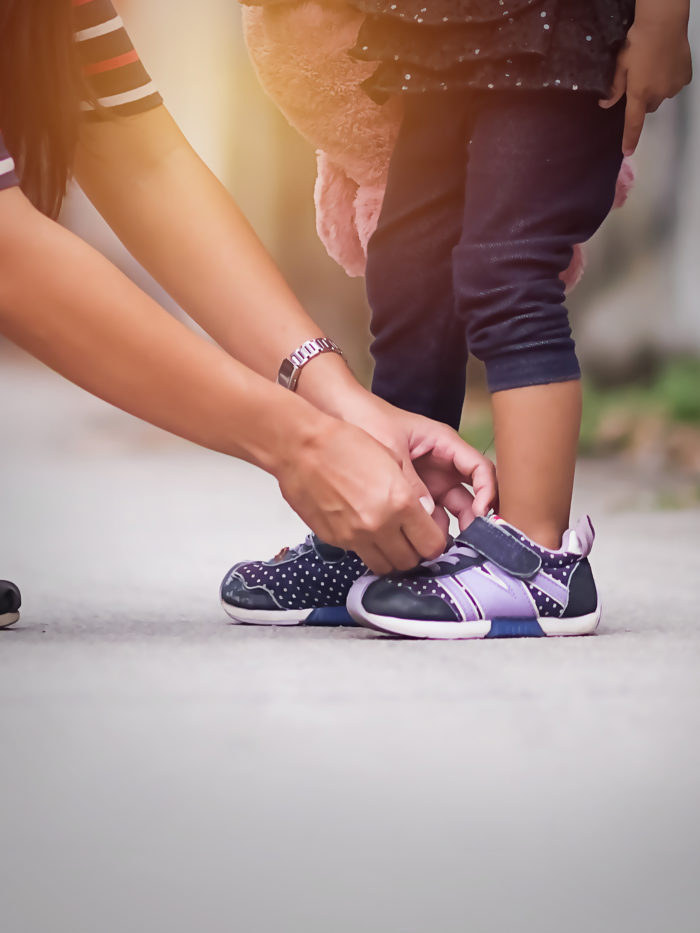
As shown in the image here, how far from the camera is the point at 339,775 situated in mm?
563

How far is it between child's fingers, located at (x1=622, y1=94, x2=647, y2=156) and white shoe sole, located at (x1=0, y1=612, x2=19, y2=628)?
2.24 feet

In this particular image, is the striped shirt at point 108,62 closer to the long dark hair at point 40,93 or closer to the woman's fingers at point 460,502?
the long dark hair at point 40,93

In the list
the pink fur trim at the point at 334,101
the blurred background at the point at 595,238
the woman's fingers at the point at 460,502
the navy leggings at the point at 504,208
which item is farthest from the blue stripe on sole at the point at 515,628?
the blurred background at the point at 595,238

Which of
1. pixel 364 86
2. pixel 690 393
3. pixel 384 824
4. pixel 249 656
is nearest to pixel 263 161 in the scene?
pixel 690 393

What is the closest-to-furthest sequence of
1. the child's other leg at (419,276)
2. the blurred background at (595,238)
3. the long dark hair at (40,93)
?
the long dark hair at (40,93), the child's other leg at (419,276), the blurred background at (595,238)

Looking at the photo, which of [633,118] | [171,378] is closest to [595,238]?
[633,118]

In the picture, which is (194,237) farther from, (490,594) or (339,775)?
(339,775)

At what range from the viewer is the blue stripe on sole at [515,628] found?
35.5 inches

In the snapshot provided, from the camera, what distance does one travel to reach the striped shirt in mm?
867

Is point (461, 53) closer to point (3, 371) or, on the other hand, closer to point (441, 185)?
point (441, 185)

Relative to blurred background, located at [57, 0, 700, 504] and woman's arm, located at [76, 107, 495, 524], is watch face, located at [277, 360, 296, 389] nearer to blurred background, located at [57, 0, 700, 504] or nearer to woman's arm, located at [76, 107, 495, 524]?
woman's arm, located at [76, 107, 495, 524]

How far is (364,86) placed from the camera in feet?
3.30

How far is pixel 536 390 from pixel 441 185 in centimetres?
24

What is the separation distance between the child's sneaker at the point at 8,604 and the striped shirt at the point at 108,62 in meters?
0.41
